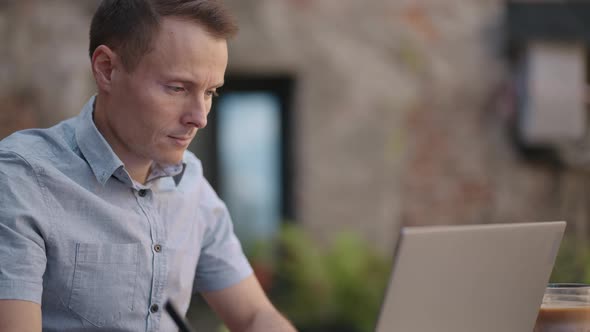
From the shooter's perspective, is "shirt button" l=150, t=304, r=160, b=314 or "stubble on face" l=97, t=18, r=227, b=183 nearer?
"stubble on face" l=97, t=18, r=227, b=183

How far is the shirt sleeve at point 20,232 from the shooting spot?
1.70 meters

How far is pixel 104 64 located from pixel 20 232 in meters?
0.42

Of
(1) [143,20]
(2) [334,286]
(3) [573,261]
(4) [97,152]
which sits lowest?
(2) [334,286]

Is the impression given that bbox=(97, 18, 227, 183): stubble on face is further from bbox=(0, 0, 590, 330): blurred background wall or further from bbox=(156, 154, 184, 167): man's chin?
bbox=(0, 0, 590, 330): blurred background wall

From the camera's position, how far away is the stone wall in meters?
5.54

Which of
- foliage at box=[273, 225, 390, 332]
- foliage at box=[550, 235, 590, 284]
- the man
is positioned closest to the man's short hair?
the man

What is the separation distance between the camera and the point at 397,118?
221 inches

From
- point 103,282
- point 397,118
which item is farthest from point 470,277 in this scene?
point 397,118

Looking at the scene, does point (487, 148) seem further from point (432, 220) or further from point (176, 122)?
point (176, 122)

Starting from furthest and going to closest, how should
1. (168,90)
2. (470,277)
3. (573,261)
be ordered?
(573,261)
(168,90)
(470,277)

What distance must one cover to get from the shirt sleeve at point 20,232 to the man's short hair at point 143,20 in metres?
0.32

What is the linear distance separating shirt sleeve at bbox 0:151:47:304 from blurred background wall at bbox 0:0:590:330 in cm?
371

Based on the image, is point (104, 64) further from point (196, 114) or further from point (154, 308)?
point (154, 308)

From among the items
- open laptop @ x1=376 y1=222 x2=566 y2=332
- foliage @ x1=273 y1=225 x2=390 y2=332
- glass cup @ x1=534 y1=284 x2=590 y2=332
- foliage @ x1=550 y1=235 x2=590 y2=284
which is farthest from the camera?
foliage @ x1=273 y1=225 x2=390 y2=332
